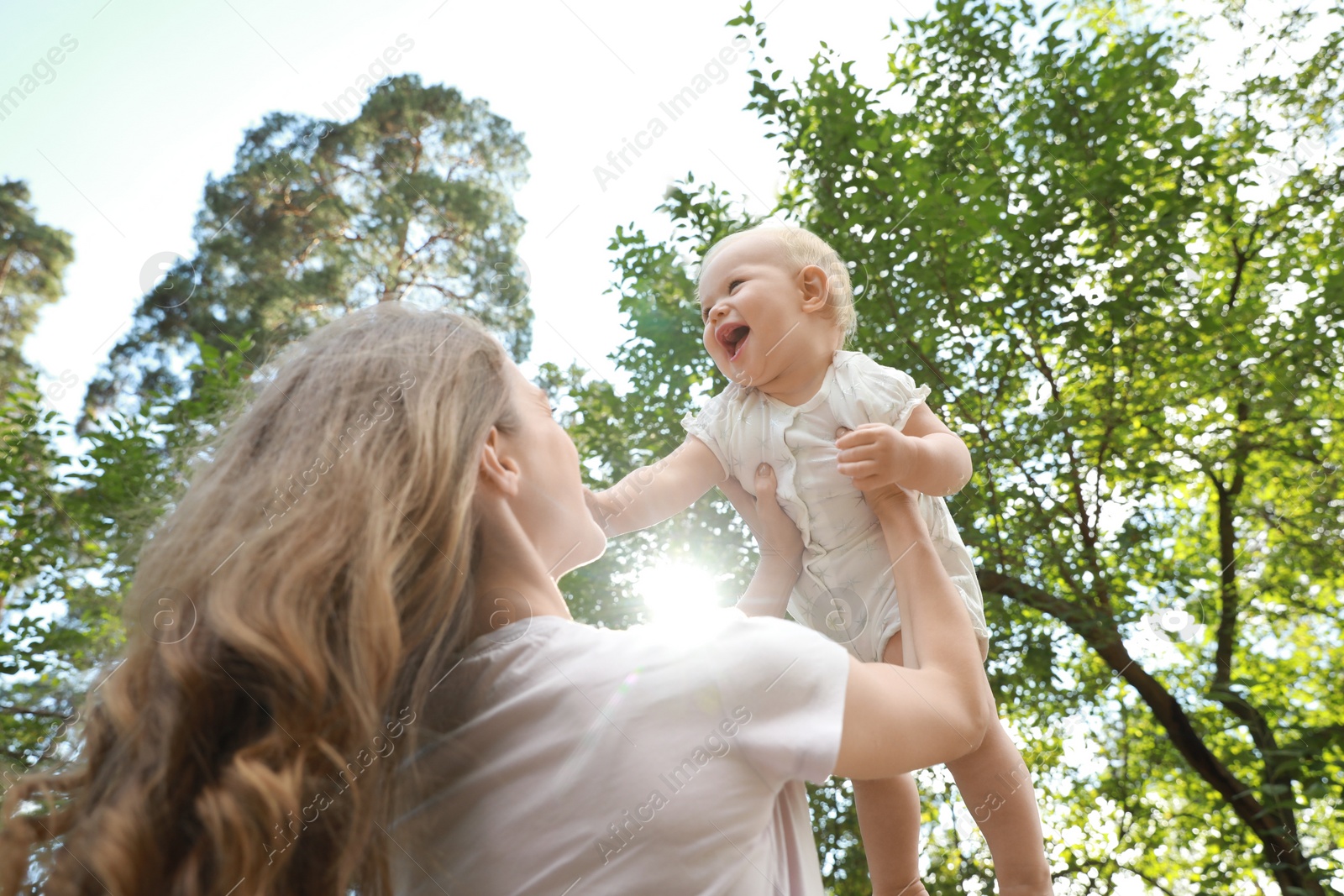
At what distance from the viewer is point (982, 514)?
231 inches

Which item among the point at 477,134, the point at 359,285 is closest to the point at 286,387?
the point at 359,285

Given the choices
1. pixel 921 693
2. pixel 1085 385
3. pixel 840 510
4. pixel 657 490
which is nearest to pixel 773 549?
pixel 840 510

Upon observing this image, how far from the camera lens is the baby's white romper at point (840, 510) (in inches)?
83.6

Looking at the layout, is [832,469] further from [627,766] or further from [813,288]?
[627,766]

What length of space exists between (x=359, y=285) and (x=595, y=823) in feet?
32.3

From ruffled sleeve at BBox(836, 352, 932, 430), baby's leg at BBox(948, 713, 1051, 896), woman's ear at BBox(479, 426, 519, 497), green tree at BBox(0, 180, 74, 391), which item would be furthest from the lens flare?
green tree at BBox(0, 180, 74, 391)

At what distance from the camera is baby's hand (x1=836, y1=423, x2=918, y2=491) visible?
71.3 inches

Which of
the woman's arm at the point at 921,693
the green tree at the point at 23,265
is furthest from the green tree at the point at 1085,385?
the green tree at the point at 23,265

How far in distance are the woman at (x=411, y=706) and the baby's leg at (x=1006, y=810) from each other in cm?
54

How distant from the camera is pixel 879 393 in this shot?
2178 millimetres

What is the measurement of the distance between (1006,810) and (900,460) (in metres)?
0.82

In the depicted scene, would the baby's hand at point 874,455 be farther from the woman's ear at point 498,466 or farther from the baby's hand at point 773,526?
the woman's ear at point 498,466

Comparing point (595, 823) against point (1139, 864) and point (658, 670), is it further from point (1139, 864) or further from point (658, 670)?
point (1139, 864)

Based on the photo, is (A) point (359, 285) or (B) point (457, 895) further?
(A) point (359, 285)
